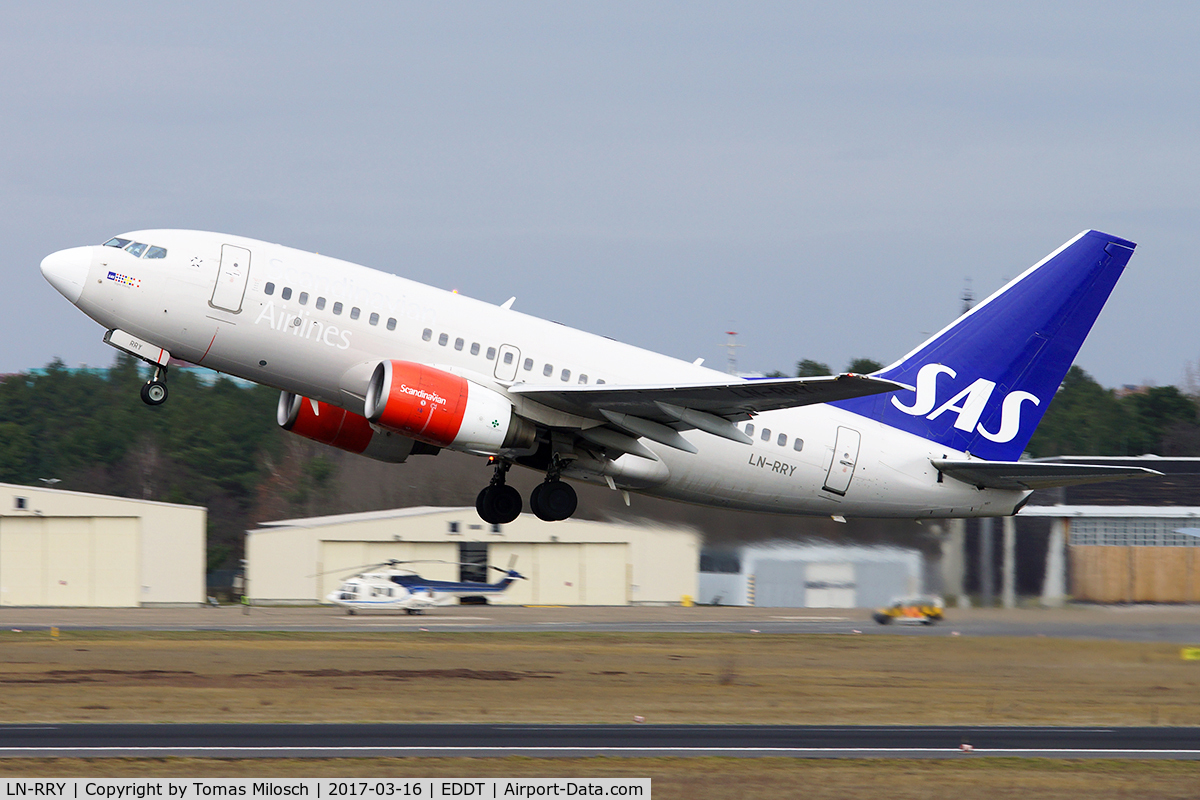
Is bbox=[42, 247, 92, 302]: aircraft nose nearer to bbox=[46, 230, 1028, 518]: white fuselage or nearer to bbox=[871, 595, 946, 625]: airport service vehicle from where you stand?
bbox=[46, 230, 1028, 518]: white fuselage

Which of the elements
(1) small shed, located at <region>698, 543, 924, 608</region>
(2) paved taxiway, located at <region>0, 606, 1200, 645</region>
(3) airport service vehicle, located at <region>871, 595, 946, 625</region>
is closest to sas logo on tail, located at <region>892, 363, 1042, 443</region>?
(1) small shed, located at <region>698, 543, 924, 608</region>

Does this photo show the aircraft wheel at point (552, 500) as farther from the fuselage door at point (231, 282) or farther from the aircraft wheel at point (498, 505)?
the fuselage door at point (231, 282)

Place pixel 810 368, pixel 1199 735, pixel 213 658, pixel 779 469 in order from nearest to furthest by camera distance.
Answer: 1. pixel 1199 735
2. pixel 779 469
3. pixel 213 658
4. pixel 810 368

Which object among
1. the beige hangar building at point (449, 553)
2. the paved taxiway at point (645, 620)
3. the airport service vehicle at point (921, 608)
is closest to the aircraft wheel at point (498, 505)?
the paved taxiway at point (645, 620)

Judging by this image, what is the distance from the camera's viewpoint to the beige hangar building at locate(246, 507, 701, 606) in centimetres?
5938

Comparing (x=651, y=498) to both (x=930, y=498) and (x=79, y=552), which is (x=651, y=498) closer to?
(x=930, y=498)

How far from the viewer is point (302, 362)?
2589cm

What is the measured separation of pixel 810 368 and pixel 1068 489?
53604 millimetres

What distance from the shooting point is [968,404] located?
30891 millimetres

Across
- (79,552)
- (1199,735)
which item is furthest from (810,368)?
(1199,735)

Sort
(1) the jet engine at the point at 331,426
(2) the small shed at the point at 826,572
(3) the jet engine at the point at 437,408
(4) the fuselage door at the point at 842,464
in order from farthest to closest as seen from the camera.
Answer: (2) the small shed at the point at 826,572 < (4) the fuselage door at the point at 842,464 < (1) the jet engine at the point at 331,426 < (3) the jet engine at the point at 437,408

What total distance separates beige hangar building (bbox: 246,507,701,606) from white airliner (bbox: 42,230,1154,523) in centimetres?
2781

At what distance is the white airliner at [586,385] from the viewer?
2561 centimetres

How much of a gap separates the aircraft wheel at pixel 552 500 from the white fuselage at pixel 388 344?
1.18 ft
